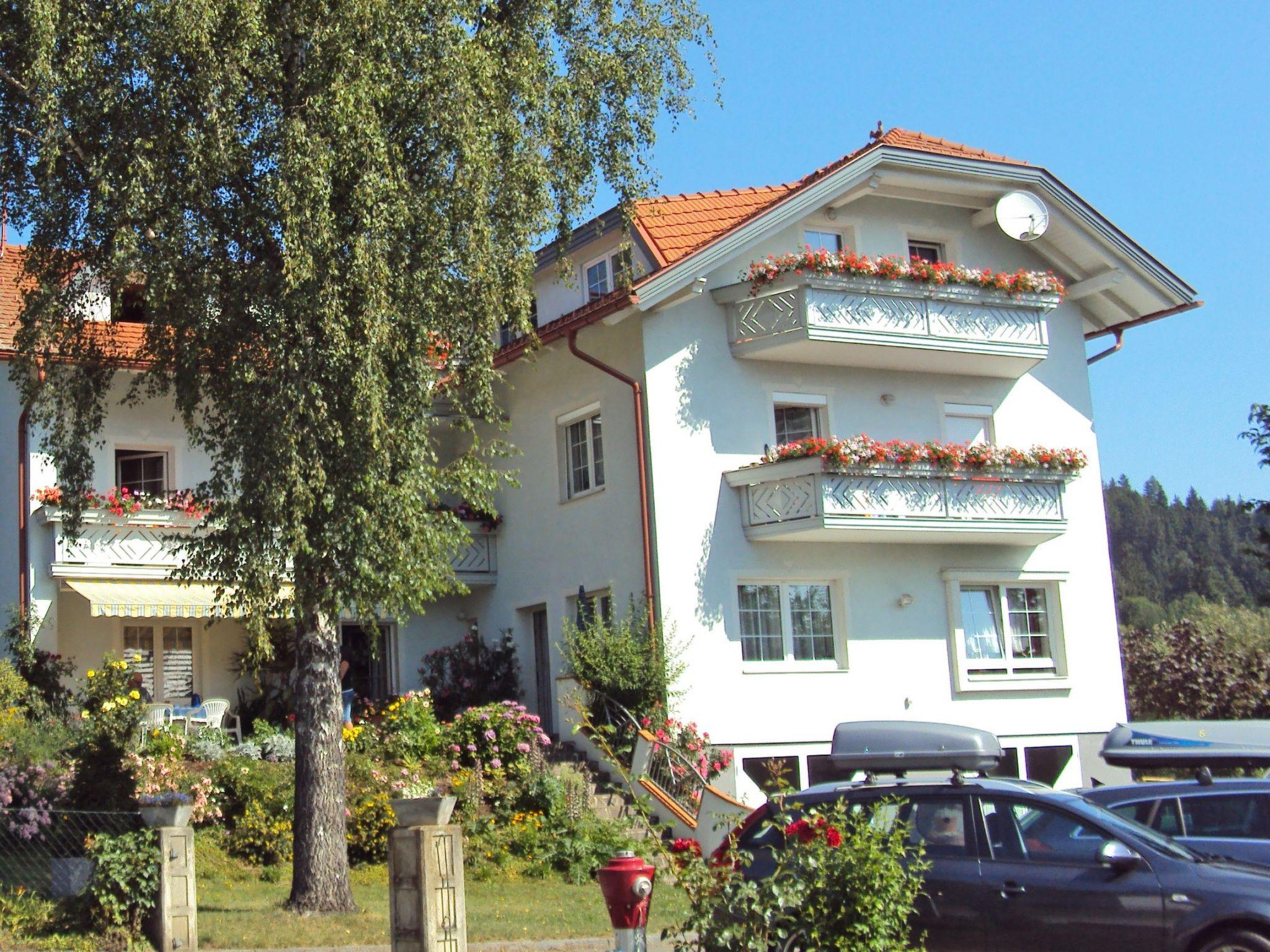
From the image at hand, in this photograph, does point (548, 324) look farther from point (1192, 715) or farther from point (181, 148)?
point (1192, 715)

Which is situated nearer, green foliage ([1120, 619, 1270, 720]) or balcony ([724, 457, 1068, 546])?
balcony ([724, 457, 1068, 546])

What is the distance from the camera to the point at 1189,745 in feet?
55.4

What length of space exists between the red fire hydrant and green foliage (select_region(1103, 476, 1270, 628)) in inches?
3458

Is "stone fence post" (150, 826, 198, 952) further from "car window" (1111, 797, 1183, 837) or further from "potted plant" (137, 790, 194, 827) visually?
"car window" (1111, 797, 1183, 837)

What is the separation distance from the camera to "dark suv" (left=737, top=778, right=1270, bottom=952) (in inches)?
402

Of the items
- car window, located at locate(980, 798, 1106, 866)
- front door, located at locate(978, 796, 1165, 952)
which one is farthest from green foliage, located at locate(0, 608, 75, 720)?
front door, located at locate(978, 796, 1165, 952)

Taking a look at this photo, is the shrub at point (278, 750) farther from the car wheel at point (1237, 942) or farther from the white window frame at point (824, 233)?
the car wheel at point (1237, 942)

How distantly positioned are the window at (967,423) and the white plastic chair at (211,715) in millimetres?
12881

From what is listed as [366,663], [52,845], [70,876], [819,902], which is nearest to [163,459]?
[366,663]

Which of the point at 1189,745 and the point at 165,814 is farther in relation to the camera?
the point at 1189,745

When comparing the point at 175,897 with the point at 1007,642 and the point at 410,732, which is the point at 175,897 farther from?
the point at 1007,642

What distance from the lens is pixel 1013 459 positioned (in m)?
23.7

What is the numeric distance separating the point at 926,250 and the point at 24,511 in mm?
16172

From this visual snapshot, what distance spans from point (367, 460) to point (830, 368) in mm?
11593
